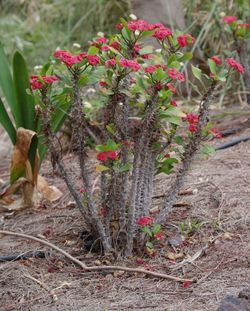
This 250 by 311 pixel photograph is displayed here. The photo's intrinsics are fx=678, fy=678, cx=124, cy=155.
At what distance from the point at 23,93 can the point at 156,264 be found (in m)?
1.54

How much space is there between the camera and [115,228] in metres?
3.09

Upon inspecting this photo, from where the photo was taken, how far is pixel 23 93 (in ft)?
13.2

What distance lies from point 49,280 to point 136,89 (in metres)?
0.90

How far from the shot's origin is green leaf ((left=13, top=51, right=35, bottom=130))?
3.96 meters

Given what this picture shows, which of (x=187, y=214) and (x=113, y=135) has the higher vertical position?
(x=113, y=135)

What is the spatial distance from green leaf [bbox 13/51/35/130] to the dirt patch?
0.57m

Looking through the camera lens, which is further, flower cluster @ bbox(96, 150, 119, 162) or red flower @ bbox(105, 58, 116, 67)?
flower cluster @ bbox(96, 150, 119, 162)

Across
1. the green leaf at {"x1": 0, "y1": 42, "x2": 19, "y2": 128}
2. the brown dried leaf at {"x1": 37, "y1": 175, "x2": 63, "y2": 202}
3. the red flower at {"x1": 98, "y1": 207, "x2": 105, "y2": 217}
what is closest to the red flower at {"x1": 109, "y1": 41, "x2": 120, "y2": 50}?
the red flower at {"x1": 98, "y1": 207, "x2": 105, "y2": 217}

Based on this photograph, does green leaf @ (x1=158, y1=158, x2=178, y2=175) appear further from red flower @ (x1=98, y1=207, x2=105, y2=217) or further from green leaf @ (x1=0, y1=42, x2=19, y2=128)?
Answer: green leaf @ (x1=0, y1=42, x2=19, y2=128)

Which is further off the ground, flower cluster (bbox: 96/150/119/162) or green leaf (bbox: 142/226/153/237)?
flower cluster (bbox: 96/150/119/162)

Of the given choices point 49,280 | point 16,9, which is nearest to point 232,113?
point 49,280

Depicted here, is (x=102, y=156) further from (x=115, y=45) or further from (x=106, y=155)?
(x=115, y=45)

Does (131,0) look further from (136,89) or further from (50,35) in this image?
(136,89)

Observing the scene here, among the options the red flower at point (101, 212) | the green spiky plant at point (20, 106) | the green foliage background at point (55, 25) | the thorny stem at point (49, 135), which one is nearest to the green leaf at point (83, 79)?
the thorny stem at point (49, 135)
